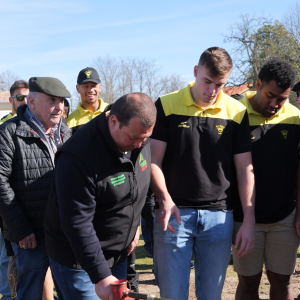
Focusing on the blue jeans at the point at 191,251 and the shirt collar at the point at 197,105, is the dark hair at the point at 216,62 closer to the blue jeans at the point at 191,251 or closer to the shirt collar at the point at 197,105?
the shirt collar at the point at 197,105

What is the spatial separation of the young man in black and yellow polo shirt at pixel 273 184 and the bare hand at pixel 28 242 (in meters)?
1.69

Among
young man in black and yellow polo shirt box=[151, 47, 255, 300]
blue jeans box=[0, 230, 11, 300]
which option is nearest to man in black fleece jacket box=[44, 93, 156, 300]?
young man in black and yellow polo shirt box=[151, 47, 255, 300]

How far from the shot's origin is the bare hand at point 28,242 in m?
2.85

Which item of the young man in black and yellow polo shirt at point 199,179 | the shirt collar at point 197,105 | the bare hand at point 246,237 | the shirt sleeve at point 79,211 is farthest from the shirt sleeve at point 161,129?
the bare hand at point 246,237

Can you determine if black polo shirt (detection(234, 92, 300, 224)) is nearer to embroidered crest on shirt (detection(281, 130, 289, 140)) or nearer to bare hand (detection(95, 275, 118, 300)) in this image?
embroidered crest on shirt (detection(281, 130, 289, 140))

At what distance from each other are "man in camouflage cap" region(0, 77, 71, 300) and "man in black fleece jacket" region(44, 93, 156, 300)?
645mm

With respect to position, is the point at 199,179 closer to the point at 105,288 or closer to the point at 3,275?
the point at 105,288

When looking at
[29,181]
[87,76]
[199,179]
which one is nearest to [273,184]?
[199,179]

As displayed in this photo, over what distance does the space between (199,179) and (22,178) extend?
1.47 m

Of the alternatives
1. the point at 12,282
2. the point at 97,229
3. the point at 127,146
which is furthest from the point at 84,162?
the point at 12,282

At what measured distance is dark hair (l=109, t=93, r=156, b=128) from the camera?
1.97 metres

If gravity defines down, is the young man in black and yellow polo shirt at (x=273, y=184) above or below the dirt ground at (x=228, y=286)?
above

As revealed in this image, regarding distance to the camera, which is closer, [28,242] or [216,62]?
[216,62]

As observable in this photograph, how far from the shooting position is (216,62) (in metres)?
2.45
